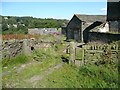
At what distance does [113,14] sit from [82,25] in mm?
5976

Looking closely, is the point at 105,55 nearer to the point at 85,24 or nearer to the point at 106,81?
the point at 106,81

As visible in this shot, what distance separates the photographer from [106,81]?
28.2ft

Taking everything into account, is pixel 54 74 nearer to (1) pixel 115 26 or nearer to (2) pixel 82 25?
(1) pixel 115 26

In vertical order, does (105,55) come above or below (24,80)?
above

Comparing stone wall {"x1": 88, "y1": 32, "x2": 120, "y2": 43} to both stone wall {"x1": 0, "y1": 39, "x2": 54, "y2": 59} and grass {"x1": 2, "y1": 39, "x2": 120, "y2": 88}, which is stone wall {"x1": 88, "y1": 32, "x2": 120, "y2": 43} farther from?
grass {"x1": 2, "y1": 39, "x2": 120, "y2": 88}

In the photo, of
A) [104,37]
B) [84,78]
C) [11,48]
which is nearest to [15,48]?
[11,48]

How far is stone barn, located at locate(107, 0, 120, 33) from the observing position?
31.0m

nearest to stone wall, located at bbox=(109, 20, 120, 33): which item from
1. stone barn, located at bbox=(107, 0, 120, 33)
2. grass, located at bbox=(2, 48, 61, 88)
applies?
stone barn, located at bbox=(107, 0, 120, 33)

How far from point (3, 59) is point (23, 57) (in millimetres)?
995

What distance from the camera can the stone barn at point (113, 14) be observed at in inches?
1219

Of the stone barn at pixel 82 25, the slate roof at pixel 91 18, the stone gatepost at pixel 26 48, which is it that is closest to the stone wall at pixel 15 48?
the stone gatepost at pixel 26 48

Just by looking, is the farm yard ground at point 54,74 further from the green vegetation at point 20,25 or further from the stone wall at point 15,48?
the green vegetation at point 20,25

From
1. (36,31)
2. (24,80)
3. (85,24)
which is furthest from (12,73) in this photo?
(36,31)

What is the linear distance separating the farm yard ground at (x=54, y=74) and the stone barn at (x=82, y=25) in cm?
2468
